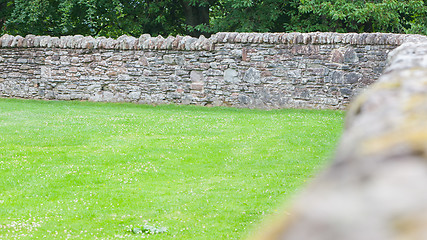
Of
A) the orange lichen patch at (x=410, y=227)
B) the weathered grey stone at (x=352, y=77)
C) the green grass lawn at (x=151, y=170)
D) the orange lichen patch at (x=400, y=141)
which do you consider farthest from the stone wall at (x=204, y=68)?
the orange lichen patch at (x=410, y=227)

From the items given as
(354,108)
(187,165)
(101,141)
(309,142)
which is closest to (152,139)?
(101,141)

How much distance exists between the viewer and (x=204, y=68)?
15492 millimetres

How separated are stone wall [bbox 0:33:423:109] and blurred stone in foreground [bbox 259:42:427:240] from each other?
44.5 ft

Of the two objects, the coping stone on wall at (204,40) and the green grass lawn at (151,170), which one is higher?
the coping stone on wall at (204,40)

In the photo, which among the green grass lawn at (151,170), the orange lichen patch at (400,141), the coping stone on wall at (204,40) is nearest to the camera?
the orange lichen patch at (400,141)

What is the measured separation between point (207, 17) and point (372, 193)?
934 inches

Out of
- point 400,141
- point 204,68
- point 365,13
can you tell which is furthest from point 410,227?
point 365,13

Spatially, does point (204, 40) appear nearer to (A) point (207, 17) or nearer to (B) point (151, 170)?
(B) point (151, 170)

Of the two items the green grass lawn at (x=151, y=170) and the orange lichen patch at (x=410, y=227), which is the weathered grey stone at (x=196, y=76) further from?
the orange lichen patch at (x=410, y=227)

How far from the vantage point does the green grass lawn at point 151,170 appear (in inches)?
216

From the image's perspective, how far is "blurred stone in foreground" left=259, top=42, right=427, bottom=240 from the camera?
672mm

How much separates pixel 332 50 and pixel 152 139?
21.5 feet

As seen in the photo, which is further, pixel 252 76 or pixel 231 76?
pixel 231 76

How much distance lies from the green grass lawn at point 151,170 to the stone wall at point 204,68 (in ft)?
5.09
